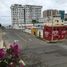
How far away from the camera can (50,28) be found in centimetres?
3866

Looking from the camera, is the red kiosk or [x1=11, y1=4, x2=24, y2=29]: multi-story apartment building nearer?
the red kiosk

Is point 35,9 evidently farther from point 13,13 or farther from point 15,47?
point 15,47

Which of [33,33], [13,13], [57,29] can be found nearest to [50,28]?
[57,29]

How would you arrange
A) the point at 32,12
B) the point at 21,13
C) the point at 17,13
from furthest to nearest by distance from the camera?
the point at 32,12, the point at 17,13, the point at 21,13

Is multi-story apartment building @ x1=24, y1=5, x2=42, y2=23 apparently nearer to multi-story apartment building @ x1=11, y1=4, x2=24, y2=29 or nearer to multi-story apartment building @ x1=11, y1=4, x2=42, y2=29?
multi-story apartment building @ x1=11, y1=4, x2=42, y2=29

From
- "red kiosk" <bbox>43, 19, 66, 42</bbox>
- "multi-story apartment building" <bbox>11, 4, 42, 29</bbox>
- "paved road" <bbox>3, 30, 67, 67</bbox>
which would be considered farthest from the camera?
"multi-story apartment building" <bbox>11, 4, 42, 29</bbox>

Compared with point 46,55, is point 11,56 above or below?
above

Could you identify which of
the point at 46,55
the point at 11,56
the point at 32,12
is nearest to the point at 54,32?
the point at 46,55

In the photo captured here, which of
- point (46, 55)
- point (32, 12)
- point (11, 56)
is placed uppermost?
point (32, 12)

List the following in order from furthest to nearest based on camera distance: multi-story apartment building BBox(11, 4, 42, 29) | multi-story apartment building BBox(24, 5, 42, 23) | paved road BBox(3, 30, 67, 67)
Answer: multi-story apartment building BBox(24, 5, 42, 23) < multi-story apartment building BBox(11, 4, 42, 29) < paved road BBox(3, 30, 67, 67)

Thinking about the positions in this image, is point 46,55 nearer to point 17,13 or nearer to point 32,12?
point 17,13

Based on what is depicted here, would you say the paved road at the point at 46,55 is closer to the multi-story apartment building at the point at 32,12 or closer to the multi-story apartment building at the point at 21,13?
the multi-story apartment building at the point at 21,13

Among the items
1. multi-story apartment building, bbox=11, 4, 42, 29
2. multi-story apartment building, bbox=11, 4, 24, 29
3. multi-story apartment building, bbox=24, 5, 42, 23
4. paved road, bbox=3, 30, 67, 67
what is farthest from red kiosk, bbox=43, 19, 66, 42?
multi-story apartment building, bbox=11, 4, 24, 29

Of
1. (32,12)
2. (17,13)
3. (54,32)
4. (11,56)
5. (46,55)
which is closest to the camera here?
(11,56)
